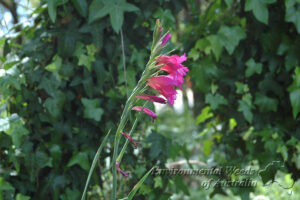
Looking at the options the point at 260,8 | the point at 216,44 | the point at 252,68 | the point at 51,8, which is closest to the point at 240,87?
the point at 252,68

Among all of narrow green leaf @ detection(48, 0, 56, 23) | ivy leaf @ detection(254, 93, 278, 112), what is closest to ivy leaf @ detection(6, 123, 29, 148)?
narrow green leaf @ detection(48, 0, 56, 23)

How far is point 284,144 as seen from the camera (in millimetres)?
1719

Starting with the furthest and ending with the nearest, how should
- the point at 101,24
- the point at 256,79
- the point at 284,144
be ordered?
the point at 256,79 < the point at 284,144 < the point at 101,24

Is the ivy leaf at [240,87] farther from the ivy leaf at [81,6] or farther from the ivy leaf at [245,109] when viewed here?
the ivy leaf at [81,6]

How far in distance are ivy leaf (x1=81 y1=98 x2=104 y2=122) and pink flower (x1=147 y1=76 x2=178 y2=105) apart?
0.71 meters

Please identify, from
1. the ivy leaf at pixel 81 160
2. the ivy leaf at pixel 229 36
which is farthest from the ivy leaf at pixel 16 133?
the ivy leaf at pixel 229 36

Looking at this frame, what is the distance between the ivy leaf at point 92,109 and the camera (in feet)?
5.23

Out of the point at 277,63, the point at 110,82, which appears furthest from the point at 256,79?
the point at 110,82

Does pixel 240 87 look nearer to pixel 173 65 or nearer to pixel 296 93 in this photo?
pixel 296 93

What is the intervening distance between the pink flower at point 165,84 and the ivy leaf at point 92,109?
71cm

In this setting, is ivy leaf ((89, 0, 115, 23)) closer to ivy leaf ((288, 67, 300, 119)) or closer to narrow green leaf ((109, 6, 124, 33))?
narrow green leaf ((109, 6, 124, 33))

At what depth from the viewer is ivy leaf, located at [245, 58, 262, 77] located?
1.75 m

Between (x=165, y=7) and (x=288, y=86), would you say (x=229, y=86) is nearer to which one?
(x=288, y=86)

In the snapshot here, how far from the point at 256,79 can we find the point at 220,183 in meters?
0.57
